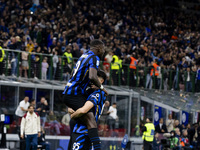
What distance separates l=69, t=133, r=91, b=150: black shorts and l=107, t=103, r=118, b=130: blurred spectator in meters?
11.1

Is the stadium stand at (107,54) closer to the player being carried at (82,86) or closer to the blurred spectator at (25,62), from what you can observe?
the blurred spectator at (25,62)

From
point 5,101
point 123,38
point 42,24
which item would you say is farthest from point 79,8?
point 5,101

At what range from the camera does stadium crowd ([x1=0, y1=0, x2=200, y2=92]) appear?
20328 mm

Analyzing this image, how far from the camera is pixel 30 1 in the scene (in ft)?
83.0

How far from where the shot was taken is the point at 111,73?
2166 centimetres

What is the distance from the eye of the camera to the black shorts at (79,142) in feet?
23.9

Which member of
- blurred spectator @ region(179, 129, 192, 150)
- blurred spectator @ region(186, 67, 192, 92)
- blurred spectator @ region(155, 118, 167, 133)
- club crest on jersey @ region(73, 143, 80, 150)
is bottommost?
blurred spectator @ region(179, 129, 192, 150)

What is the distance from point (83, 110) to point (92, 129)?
33cm

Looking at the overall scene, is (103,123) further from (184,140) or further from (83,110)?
(83,110)

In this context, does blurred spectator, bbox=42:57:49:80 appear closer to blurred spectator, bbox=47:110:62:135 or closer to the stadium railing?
the stadium railing

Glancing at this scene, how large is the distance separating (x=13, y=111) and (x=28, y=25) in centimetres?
578

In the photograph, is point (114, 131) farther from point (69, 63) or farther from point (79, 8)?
point (79, 8)

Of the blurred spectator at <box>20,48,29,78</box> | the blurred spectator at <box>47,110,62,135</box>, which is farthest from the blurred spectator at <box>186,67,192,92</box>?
the blurred spectator at <box>20,48,29,78</box>

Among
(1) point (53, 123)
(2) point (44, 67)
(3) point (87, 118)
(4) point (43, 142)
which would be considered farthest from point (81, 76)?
(2) point (44, 67)
